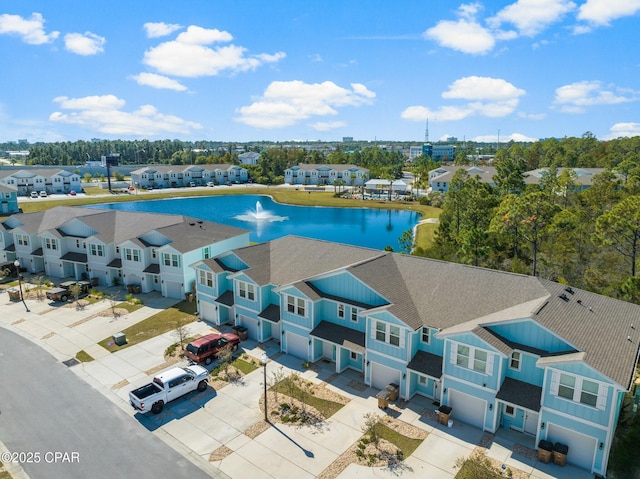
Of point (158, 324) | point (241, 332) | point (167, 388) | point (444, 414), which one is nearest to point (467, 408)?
point (444, 414)

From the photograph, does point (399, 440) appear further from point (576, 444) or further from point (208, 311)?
point (208, 311)

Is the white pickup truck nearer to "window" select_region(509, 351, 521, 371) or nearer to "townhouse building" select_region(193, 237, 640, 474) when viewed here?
"townhouse building" select_region(193, 237, 640, 474)

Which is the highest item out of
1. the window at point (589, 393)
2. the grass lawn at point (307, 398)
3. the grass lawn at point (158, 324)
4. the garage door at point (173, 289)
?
the window at point (589, 393)

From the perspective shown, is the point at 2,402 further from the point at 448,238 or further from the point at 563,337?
the point at 448,238

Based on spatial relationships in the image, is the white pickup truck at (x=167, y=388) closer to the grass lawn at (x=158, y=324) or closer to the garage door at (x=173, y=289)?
the grass lawn at (x=158, y=324)

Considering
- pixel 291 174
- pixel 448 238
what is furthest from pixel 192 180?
pixel 448 238

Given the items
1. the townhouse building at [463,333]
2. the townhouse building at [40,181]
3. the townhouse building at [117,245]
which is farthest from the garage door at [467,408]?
the townhouse building at [40,181]
